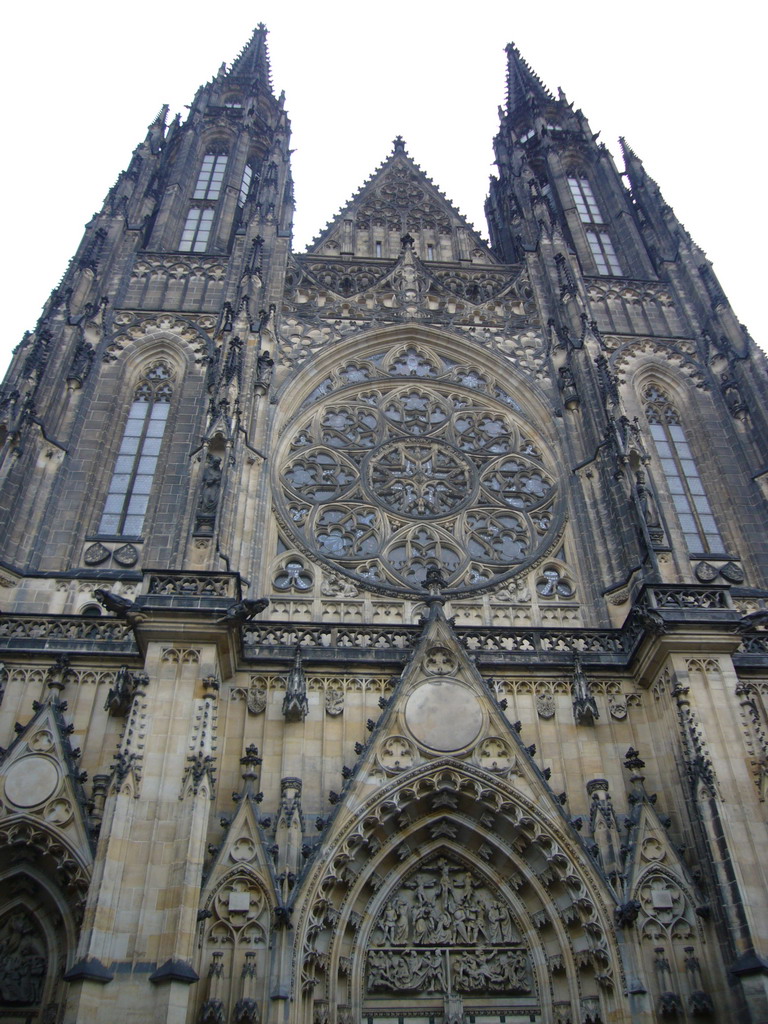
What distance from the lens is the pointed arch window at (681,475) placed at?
14.8 m

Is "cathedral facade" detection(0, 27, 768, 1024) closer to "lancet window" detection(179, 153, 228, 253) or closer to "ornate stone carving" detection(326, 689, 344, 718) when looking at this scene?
"ornate stone carving" detection(326, 689, 344, 718)

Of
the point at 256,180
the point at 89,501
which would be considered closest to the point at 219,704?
the point at 89,501

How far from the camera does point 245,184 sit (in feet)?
75.0

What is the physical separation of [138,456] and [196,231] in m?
7.99

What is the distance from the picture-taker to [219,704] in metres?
11.0

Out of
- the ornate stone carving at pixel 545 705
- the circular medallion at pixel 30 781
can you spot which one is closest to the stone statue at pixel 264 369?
the ornate stone carving at pixel 545 705

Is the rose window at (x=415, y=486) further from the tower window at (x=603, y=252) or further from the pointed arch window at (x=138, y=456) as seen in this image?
the tower window at (x=603, y=252)

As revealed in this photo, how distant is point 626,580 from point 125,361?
10260mm

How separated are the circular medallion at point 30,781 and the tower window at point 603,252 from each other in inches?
652

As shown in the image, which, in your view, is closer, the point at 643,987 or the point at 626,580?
the point at 643,987

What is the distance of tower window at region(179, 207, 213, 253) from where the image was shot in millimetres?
20156

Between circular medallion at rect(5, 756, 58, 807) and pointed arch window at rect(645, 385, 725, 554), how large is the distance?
34.7ft

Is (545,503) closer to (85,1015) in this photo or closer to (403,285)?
(403,285)

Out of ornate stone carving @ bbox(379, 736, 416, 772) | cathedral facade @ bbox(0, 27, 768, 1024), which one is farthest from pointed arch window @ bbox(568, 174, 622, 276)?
ornate stone carving @ bbox(379, 736, 416, 772)
